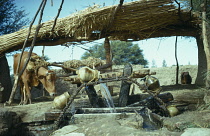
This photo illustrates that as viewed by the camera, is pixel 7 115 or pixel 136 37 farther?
pixel 136 37

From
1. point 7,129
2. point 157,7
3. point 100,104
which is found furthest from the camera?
point 157,7

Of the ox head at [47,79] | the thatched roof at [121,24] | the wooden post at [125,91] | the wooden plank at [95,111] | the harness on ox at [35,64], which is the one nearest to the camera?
the wooden plank at [95,111]

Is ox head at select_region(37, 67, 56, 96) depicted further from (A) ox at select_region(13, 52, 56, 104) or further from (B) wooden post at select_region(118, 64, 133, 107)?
(B) wooden post at select_region(118, 64, 133, 107)

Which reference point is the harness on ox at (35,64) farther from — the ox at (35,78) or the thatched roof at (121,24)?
the thatched roof at (121,24)

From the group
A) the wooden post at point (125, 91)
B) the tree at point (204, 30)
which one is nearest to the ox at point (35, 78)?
the wooden post at point (125, 91)

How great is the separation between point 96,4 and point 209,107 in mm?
3593

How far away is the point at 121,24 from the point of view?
5.90 meters

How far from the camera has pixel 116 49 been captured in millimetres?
27641

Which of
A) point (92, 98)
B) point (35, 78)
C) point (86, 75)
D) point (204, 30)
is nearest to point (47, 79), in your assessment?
point (35, 78)

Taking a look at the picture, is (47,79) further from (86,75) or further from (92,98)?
(86,75)

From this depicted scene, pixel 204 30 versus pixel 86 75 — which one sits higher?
pixel 204 30

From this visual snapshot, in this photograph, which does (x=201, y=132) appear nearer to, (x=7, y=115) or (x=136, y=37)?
(x=7, y=115)

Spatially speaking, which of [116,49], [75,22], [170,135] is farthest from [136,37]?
[116,49]

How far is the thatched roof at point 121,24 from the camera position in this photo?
534 centimetres
